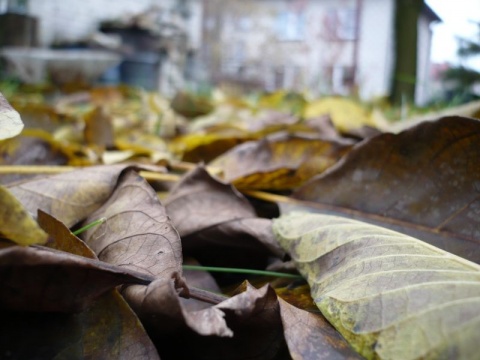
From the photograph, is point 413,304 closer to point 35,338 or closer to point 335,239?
point 335,239

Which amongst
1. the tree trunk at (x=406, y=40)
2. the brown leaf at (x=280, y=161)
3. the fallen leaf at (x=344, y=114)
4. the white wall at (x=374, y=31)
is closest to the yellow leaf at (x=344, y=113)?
the fallen leaf at (x=344, y=114)

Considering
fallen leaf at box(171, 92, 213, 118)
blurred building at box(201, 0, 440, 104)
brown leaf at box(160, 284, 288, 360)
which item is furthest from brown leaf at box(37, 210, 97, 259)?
blurred building at box(201, 0, 440, 104)

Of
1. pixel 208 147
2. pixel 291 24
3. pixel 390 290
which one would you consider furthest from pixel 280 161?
pixel 291 24

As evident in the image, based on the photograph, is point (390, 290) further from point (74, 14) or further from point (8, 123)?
point (74, 14)

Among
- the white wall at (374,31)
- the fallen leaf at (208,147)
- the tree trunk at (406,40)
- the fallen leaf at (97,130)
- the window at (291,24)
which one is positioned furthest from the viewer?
the window at (291,24)

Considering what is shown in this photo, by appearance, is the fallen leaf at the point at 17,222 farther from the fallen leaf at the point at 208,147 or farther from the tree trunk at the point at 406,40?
the tree trunk at the point at 406,40

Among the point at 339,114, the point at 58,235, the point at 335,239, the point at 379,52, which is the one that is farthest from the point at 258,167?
the point at 379,52

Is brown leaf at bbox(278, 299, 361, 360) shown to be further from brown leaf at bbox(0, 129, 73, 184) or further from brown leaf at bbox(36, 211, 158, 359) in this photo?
brown leaf at bbox(0, 129, 73, 184)
